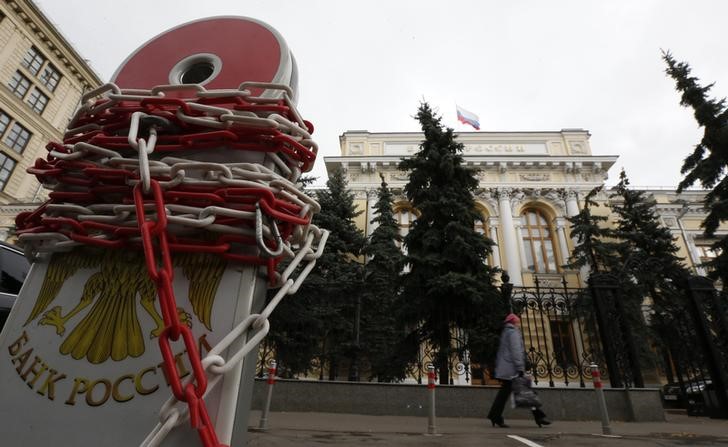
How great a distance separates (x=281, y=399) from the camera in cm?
618

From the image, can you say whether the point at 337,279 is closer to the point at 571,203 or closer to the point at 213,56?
the point at 213,56

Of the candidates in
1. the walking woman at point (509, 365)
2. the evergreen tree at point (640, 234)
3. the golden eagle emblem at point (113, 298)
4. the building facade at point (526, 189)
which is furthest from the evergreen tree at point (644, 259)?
the golden eagle emblem at point (113, 298)

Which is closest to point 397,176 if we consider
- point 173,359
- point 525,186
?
point 525,186

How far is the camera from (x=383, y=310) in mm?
11320

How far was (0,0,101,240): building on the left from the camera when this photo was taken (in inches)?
888

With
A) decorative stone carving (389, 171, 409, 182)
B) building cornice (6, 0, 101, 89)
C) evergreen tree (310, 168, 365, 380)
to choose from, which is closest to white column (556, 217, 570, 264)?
decorative stone carving (389, 171, 409, 182)

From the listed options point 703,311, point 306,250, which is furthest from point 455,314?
point 306,250

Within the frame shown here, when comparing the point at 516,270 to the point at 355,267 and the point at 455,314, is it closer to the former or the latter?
the point at 355,267

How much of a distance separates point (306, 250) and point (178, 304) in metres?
0.36

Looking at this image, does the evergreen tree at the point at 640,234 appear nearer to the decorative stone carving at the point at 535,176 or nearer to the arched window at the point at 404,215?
the decorative stone carving at the point at 535,176

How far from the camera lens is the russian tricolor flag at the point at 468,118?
71.9 feet

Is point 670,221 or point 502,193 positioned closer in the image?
point 502,193

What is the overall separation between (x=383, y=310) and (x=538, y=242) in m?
11.6

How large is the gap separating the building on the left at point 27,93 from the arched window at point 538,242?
28040 mm
